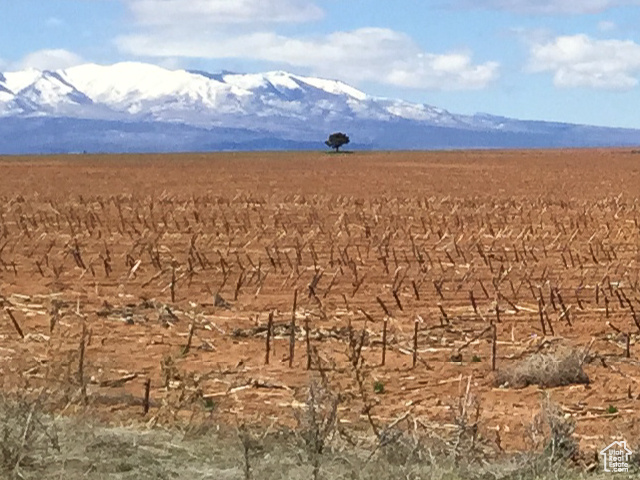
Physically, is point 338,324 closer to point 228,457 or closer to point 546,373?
point 546,373

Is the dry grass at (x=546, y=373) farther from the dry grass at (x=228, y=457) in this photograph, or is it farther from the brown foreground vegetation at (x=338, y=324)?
the dry grass at (x=228, y=457)

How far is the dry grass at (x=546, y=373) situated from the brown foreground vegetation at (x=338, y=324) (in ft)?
0.05

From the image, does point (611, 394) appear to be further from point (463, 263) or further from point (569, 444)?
point (463, 263)

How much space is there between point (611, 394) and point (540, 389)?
496 millimetres

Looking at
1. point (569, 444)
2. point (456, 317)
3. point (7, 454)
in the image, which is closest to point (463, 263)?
point (456, 317)

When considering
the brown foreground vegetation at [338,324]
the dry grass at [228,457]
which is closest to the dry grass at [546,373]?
the brown foreground vegetation at [338,324]

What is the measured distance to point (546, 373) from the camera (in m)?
7.88

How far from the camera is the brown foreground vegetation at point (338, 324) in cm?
670

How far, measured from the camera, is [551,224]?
20.1 m

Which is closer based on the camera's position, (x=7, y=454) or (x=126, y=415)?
(x=7, y=454)

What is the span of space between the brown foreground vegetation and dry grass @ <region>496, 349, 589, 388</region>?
0.01m

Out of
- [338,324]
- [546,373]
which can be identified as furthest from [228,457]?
[338,324]

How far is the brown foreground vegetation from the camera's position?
6.70 meters

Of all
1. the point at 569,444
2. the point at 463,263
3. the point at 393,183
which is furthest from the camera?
the point at 393,183
